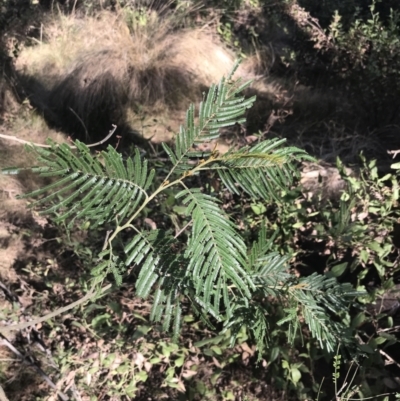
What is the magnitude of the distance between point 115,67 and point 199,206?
326 centimetres

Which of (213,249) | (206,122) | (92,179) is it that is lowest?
(213,249)

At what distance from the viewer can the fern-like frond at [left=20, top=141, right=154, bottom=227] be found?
902mm

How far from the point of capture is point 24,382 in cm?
203

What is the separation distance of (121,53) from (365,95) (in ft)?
6.96

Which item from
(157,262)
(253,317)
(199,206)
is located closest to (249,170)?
(199,206)

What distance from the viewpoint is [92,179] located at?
3.09 ft

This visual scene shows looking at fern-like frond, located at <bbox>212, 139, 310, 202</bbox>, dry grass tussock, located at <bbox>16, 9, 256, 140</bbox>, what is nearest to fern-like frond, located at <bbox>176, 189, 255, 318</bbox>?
fern-like frond, located at <bbox>212, 139, 310, 202</bbox>

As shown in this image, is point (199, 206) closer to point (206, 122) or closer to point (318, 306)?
point (206, 122)

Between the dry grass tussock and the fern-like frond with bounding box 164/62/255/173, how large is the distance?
267cm

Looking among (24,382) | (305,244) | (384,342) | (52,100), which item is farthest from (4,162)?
(384,342)

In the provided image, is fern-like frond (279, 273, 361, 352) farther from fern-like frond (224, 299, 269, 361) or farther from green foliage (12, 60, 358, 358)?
green foliage (12, 60, 358, 358)

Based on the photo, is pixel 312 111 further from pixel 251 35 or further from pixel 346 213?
pixel 346 213

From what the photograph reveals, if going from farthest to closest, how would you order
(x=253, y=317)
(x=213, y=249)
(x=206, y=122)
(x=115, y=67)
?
(x=115, y=67) → (x=253, y=317) → (x=206, y=122) → (x=213, y=249)

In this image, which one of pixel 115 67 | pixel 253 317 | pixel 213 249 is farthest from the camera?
pixel 115 67
